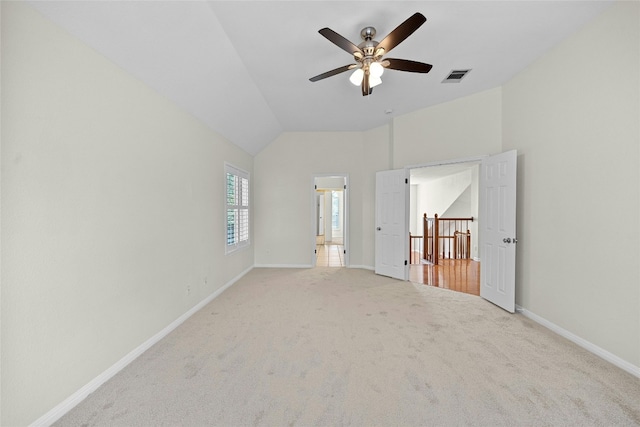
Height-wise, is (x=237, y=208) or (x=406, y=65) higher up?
(x=406, y=65)

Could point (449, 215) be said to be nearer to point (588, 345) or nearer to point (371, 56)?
point (588, 345)

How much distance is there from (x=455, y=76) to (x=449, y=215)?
6.16 m

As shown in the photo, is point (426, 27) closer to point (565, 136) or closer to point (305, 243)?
point (565, 136)

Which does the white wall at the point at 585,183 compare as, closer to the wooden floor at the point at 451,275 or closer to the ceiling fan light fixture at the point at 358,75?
the wooden floor at the point at 451,275

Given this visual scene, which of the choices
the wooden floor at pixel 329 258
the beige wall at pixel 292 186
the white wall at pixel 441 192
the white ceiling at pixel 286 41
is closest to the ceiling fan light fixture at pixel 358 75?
the white ceiling at pixel 286 41

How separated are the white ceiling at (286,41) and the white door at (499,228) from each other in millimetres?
1182

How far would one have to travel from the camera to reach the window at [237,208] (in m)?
4.37

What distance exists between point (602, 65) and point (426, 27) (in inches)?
60.4

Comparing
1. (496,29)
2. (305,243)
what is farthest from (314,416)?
(305,243)

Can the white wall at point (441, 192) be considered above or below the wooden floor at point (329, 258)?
above

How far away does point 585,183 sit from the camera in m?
2.38

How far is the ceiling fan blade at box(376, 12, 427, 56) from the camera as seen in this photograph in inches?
69.3

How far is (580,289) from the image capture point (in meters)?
2.43

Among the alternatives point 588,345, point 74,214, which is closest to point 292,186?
point 74,214
